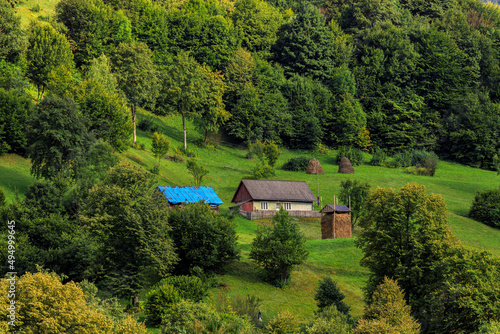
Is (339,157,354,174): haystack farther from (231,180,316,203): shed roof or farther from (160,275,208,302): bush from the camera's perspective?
(160,275,208,302): bush

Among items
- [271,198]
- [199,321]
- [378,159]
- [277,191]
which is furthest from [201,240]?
[378,159]

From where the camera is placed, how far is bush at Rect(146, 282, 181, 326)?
136ft

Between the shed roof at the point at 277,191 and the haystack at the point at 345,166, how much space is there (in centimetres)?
1633

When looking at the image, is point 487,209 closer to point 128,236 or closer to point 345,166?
point 345,166

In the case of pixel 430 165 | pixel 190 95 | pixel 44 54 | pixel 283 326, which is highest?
pixel 44 54

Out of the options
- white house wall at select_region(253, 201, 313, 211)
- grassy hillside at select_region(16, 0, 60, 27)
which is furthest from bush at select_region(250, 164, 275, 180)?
grassy hillside at select_region(16, 0, 60, 27)

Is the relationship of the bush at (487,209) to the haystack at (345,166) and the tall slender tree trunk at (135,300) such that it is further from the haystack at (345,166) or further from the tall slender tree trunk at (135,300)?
the tall slender tree trunk at (135,300)

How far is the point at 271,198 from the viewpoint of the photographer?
239 feet

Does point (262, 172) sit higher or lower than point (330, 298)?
higher

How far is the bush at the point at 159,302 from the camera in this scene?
4134 cm

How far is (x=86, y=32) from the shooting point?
100188 mm

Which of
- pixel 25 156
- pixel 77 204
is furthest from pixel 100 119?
pixel 77 204

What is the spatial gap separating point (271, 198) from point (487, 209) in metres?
25.7

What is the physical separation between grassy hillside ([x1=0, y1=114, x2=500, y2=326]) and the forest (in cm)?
143
